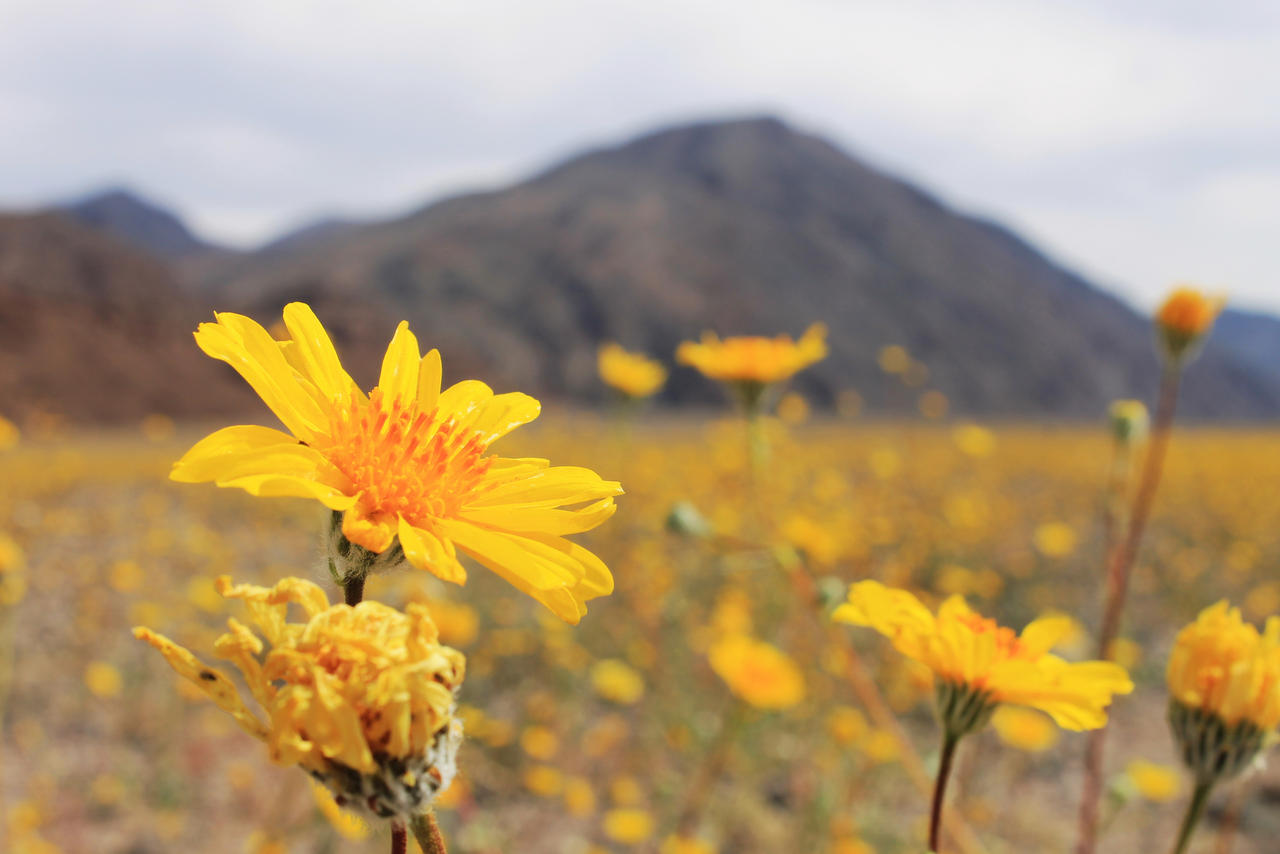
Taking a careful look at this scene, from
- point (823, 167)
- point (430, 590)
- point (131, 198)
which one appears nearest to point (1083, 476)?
point (430, 590)

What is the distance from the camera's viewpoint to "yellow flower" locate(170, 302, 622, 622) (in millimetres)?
614

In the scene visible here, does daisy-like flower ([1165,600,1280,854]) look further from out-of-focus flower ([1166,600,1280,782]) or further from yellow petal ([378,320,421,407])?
yellow petal ([378,320,421,407])

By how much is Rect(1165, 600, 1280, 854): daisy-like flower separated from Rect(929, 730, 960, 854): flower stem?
0.31 meters

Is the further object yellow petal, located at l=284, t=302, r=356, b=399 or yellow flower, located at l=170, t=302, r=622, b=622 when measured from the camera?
yellow petal, located at l=284, t=302, r=356, b=399

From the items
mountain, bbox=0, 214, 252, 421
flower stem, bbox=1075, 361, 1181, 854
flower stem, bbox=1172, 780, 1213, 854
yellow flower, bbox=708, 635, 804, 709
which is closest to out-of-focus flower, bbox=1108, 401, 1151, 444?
flower stem, bbox=1075, 361, 1181, 854

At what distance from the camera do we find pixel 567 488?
74 centimetres

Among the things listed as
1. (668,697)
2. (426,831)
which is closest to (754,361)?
(426,831)

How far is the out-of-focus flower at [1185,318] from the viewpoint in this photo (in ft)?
5.40

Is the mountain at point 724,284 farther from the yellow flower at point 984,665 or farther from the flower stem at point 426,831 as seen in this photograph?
the flower stem at point 426,831

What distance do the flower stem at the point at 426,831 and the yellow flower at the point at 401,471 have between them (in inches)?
6.7

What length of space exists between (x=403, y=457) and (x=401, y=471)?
0.02 m

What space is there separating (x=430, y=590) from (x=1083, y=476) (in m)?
13.8

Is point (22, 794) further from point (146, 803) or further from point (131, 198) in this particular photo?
point (131, 198)

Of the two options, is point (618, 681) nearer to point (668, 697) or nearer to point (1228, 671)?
point (668, 697)
